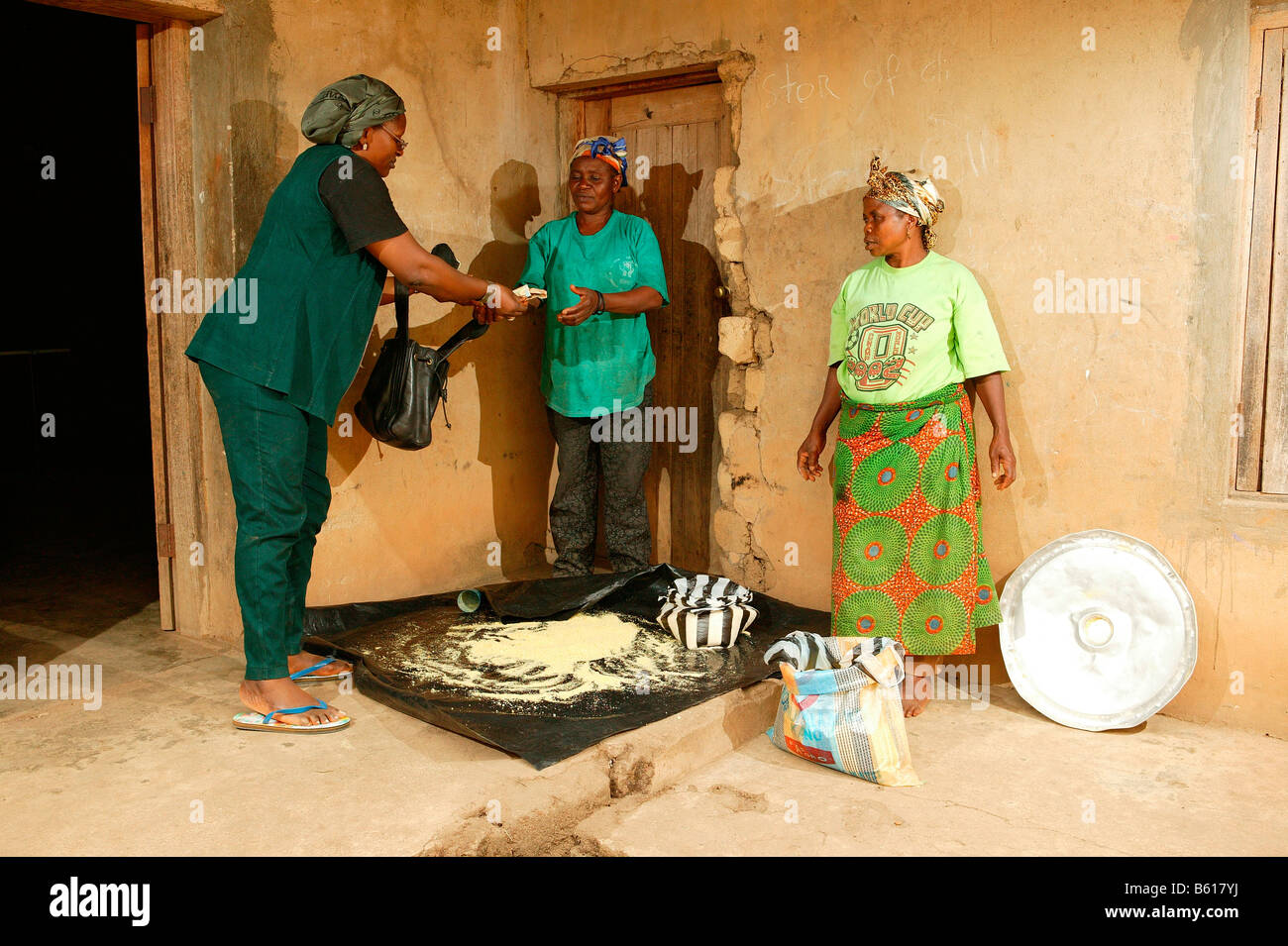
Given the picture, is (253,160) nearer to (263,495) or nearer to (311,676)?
(263,495)

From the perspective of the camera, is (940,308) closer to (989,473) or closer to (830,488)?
(989,473)

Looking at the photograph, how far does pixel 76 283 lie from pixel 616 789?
30.3 ft

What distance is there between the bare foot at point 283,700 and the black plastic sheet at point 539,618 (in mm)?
280

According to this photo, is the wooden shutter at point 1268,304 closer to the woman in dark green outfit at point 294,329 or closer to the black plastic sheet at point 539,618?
the black plastic sheet at point 539,618

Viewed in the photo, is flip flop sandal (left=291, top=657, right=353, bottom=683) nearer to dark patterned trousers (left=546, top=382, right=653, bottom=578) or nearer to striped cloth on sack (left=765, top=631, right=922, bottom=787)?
dark patterned trousers (left=546, top=382, right=653, bottom=578)

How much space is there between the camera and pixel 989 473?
410 cm

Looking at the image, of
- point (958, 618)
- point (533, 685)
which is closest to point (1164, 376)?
point (958, 618)

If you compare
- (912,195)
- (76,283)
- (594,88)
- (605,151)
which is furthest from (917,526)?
(76,283)

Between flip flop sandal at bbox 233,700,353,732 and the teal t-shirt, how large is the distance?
6.20 feet

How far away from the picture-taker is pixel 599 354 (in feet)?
15.6

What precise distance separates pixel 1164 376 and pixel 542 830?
8.77 ft

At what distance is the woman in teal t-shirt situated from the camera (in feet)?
15.5

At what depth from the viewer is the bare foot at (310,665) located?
3906 mm

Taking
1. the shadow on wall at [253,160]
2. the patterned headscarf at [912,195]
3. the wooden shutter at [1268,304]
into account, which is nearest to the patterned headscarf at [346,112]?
the shadow on wall at [253,160]
